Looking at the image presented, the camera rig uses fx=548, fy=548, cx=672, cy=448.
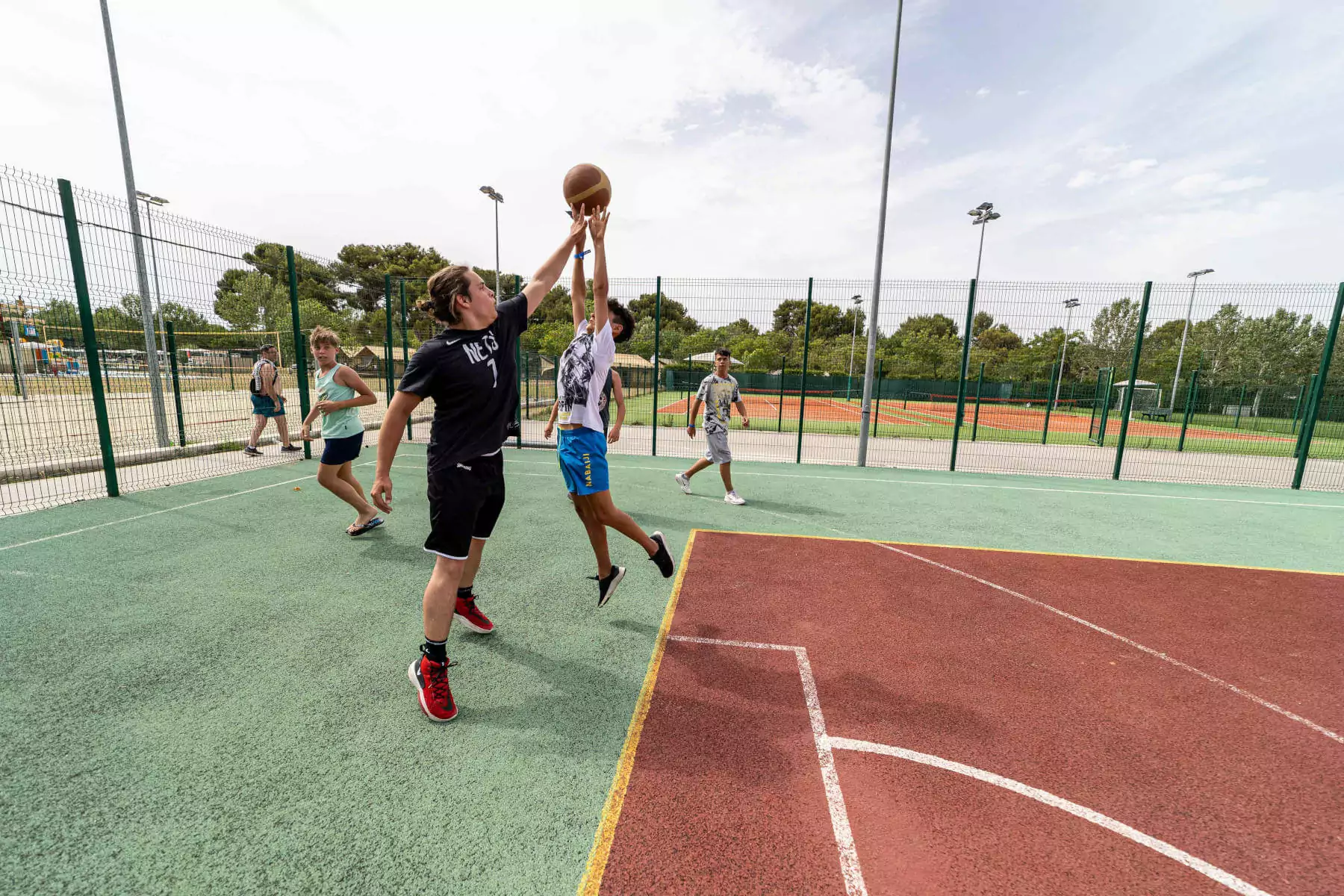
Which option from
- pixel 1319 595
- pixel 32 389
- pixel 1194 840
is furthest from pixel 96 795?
pixel 32 389

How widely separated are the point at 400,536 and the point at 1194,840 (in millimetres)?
5772

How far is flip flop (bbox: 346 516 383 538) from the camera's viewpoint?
540 centimetres

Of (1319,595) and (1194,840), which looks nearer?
(1194,840)

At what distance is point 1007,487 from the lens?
923 centimetres

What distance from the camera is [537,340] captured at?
179 feet

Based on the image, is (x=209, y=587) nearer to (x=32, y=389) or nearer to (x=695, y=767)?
(x=695, y=767)

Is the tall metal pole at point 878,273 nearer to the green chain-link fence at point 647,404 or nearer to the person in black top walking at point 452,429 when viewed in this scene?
the green chain-link fence at point 647,404

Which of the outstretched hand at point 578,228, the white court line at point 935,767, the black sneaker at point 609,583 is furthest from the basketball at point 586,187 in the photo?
the white court line at point 935,767

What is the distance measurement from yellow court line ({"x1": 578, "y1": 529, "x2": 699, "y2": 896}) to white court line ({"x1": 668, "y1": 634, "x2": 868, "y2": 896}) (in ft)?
1.06

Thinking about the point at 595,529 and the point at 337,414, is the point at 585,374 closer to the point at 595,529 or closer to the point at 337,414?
the point at 595,529

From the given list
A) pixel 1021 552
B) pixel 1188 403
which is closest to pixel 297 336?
pixel 1021 552

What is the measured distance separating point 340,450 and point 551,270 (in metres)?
3.40

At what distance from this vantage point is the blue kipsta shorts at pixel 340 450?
520cm

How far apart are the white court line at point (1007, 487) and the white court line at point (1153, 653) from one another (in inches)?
167
